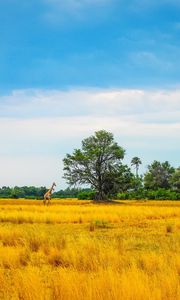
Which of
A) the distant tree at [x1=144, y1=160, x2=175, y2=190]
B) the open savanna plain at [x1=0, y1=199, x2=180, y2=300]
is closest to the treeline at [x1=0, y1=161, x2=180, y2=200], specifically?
the distant tree at [x1=144, y1=160, x2=175, y2=190]

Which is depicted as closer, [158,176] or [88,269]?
[88,269]

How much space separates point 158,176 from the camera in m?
119

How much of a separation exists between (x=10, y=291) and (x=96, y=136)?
63.6 meters

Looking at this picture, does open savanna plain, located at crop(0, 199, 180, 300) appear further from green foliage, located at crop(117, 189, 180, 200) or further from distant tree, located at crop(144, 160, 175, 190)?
distant tree, located at crop(144, 160, 175, 190)

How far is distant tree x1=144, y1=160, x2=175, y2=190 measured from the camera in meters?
117

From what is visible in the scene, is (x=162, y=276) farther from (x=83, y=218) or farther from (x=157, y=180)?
(x=157, y=180)

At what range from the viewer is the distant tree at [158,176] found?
117188 mm

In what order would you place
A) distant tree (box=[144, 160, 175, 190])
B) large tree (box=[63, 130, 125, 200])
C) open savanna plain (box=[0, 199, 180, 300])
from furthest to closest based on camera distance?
distant tree (box=[144, 160, 175, 190])
large tree (box=[63, 130, 125, 200])
open savanna plain (box=[0, 199, 180, 300])

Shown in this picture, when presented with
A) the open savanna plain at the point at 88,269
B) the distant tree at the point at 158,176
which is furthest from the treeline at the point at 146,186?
the open savanna plain at the point at 88,269

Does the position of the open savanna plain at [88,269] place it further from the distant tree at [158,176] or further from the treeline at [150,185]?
the distant tree at [158,176]

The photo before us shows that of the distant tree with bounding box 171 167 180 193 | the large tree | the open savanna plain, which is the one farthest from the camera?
the distant tree with bounding box 171 167 180 193

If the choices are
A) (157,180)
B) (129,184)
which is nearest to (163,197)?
(129,184)

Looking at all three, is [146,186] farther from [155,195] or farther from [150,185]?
[155,195]

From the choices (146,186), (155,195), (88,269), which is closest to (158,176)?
(146,186)
